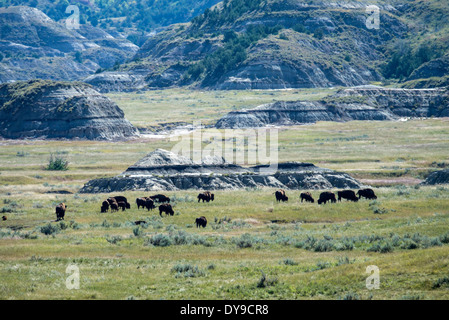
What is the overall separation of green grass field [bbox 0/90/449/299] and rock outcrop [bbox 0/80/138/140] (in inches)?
2357

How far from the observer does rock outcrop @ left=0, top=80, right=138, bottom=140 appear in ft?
469

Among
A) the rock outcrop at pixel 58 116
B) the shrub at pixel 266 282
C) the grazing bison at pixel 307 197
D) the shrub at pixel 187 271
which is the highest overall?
the rock outcrop at pixel 58 116

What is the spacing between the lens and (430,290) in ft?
74.3

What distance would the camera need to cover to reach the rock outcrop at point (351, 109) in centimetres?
15874

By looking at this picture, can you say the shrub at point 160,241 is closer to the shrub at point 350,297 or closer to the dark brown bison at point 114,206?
the dark brown bison at point 114,206

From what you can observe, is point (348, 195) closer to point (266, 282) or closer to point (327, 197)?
point (327, 197)

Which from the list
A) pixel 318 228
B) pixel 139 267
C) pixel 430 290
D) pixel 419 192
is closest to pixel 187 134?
pixel 419 192

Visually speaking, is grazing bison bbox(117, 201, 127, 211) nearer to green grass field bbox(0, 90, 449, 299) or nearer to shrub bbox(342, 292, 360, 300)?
green grass field bbox(0, 90, 449, 299)

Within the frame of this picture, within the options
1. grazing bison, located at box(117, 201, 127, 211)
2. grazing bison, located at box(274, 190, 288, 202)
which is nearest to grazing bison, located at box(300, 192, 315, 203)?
grazing bison, located at box(274, 190, 288, 202)

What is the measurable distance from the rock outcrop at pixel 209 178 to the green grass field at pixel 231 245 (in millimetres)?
4378

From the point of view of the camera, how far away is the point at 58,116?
479ft

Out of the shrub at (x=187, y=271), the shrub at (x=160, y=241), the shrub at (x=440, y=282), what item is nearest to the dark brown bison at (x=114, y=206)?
the shrub at (x=160, y=241)
